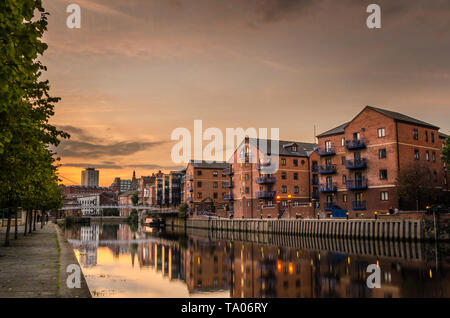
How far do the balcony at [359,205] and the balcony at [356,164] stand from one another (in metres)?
4.57

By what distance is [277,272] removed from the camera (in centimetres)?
2488

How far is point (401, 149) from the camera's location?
165 feet

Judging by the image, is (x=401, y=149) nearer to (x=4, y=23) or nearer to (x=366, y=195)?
(x=366, y=195)

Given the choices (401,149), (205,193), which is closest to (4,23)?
(401,149)

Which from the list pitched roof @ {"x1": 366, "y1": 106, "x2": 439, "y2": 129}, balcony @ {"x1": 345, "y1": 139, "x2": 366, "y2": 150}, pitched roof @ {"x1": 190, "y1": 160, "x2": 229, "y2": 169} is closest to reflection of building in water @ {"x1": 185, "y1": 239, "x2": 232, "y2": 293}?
balcony @ {"x1": 345, "y1": 139, "x2": 366, "y2": 150}

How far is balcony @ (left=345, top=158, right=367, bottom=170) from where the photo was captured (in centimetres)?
5316

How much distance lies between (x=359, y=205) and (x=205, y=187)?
52021 millimetres

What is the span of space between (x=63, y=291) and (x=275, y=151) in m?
61.0

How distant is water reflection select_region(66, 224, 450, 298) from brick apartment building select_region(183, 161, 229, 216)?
60015 mm

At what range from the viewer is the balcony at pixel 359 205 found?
52.0 metres

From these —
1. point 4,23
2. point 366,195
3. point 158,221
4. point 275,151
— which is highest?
point 275,151

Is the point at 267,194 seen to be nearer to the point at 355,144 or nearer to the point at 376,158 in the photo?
the point at 355,144

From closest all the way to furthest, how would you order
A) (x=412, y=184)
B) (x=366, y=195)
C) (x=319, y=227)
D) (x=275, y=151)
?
(x=412, y=184), (x=319, y=227), (x=366, y=195), (x=275, y=151)

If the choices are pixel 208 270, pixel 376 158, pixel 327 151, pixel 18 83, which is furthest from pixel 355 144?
pixel 18 83
